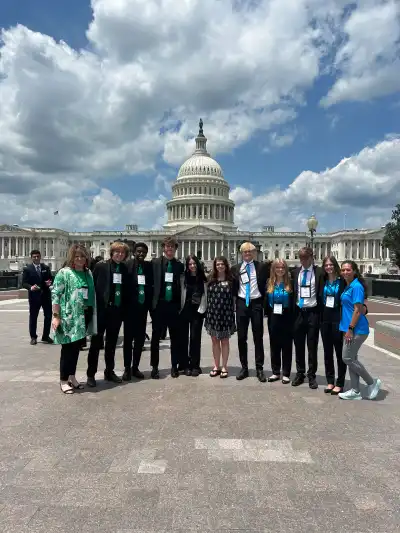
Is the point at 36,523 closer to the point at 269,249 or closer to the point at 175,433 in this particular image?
the point at 175,433

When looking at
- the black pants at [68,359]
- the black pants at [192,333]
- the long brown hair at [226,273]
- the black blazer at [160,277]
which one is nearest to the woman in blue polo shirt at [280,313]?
the long brown hair at [226,273]

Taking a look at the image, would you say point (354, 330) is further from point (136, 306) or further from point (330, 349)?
point (136, 306)

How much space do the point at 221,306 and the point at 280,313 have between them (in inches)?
44.4

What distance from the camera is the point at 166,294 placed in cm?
842

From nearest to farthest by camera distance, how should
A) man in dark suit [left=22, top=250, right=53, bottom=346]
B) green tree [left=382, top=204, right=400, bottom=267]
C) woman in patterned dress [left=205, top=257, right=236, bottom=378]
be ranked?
1. woman in patterned dress [left=205, top=257, right=236, bottom=378]
2. man in dark suit [left=22, top=250, right=53, bottom=346]
3. green tree [left=382, top=204, right=400, bottom=267]

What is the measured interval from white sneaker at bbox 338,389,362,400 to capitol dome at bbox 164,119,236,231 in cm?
11921

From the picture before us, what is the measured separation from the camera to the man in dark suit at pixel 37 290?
1233 centimetres

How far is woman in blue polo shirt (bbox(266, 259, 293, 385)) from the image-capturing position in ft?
26.2

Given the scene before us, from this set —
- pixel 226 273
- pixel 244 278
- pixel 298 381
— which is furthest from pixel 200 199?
pixel 298 381

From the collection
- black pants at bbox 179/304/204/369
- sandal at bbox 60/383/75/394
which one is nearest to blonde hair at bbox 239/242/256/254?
black pants at bbox 179/304/204/369

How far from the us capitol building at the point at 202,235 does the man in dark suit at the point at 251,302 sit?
114446mm

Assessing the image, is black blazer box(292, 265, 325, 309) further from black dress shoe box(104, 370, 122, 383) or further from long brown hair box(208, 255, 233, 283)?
black dress shoe box(104, 370, 122, 383)

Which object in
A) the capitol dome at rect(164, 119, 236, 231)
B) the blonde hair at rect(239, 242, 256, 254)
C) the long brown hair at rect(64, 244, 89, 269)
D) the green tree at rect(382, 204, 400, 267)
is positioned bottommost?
the long brown hair at rect(64, 244, 89, 269)

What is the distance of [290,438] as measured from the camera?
5.35 m
